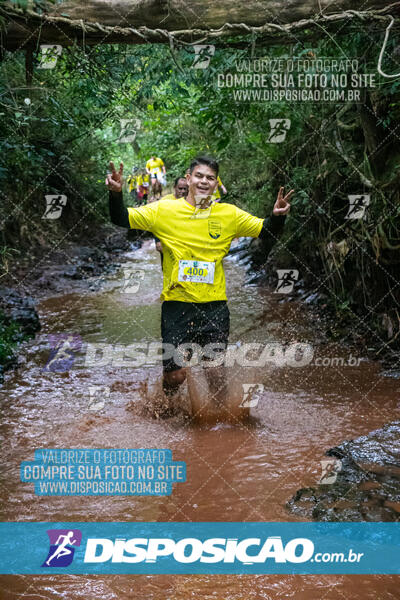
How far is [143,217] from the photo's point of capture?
432 cm

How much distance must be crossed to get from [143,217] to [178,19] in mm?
1554

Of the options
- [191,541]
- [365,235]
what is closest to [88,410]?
[191,541]

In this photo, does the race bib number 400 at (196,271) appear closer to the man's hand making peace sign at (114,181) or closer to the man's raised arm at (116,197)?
the man's raised arm at (116,197)

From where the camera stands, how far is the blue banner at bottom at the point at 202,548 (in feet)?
9.39

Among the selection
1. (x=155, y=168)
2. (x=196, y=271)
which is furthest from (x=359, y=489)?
(x=155, y=168)

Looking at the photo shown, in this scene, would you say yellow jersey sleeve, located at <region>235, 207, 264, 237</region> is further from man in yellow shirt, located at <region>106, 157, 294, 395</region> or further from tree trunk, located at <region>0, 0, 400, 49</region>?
tree trunk, located at <region>0, 0, 400, 49</region>

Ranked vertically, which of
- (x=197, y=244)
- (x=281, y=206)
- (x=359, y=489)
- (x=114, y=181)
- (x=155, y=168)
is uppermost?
(x=155, y=168)

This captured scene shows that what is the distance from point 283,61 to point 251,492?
4.97 m

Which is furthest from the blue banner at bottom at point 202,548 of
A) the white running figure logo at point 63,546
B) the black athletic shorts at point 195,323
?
the black athletic shorts at point 195,323

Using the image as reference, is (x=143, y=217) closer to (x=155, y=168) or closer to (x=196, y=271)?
(x=196, y=271)

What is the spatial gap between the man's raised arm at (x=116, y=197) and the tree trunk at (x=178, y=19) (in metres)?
1.20

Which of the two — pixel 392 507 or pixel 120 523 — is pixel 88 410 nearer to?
pixel 120 523

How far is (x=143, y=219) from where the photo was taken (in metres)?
4.32

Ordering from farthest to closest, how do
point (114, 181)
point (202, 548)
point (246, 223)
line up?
point (246, 223) → point (114, 181) → point (202, 548)
